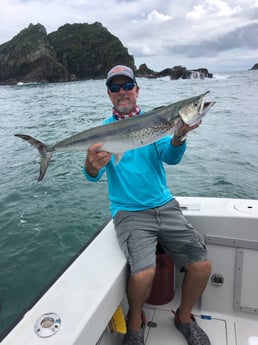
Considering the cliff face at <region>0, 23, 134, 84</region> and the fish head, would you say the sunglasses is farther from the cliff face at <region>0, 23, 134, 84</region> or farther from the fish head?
the cliff face at <region>0, 23, 134, 84</region>

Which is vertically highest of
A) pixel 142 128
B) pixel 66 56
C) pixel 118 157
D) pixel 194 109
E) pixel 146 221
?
pixel 66 56

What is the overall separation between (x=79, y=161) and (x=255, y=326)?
8403 mm

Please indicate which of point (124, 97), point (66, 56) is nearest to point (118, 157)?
point (124, 97)

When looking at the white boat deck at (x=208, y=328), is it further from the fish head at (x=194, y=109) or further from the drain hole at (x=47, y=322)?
the fish head at (x=194, y=109)

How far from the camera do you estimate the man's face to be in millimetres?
3359

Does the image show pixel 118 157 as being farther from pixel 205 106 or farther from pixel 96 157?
pixel 205 106

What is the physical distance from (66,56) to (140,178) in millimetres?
104693

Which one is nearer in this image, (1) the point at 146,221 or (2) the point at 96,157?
(2) the point at 96,157

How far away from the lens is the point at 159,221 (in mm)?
3076

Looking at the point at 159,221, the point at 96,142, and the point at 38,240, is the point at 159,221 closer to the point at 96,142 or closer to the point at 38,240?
the point at 96,142

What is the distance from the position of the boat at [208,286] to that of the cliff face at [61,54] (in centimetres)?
8462

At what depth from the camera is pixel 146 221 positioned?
3.07 meters

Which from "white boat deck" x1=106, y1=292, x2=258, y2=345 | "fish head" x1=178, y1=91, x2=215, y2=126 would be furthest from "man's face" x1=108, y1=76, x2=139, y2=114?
"white boat deck" x1=106, y1=292, x2=258, y2=345

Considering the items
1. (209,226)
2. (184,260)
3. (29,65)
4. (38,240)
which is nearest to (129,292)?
(184,260)
